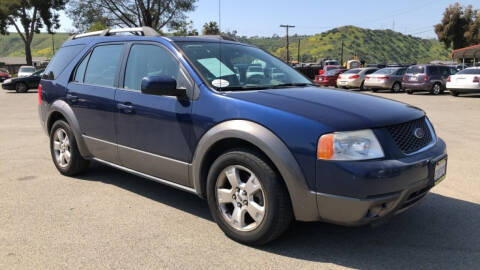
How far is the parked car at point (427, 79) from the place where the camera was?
67.7 ft

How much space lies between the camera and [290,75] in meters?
4.48

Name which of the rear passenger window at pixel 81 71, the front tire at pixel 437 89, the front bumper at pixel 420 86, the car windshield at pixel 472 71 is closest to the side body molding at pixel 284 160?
the rear passenger window at pixel 81 71

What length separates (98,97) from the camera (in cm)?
463

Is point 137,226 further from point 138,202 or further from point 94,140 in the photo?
point 94,140

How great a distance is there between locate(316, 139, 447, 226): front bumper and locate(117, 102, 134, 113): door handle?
2.11 metres

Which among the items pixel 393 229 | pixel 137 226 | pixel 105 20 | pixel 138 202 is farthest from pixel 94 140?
pixel 105 20

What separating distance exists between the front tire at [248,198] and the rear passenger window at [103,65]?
72.6 inches

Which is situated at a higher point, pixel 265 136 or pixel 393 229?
pixel 265 136

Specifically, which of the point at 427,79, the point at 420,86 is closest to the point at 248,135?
the point at 420,86

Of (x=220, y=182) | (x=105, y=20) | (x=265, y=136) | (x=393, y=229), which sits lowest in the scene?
(x=393, y=229)

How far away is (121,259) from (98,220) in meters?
0.91

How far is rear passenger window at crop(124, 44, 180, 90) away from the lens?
4.03m

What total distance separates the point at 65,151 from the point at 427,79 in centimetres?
1922

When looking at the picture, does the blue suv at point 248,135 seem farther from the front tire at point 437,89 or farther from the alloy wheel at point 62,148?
the front tire at point 437,89
